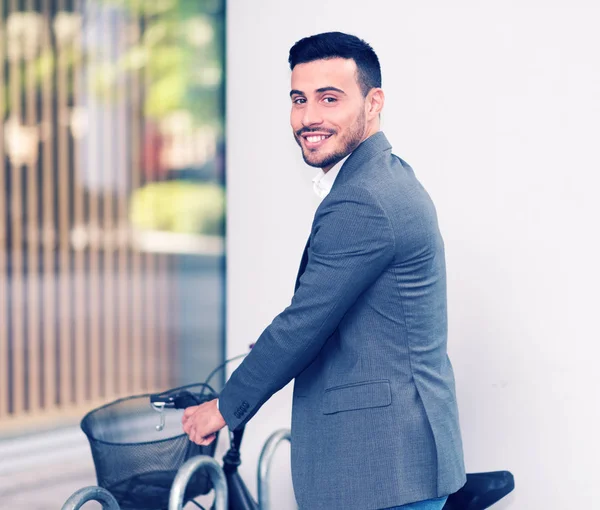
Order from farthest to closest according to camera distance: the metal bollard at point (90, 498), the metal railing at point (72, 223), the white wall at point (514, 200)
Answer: the metal railing at point (72, 223), the white wall at point (514, 200), the metal bollard at point (90, 498)

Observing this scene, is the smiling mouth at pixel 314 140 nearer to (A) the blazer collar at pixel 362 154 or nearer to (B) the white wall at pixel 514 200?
(A) the blazer collar at pixel 362 154

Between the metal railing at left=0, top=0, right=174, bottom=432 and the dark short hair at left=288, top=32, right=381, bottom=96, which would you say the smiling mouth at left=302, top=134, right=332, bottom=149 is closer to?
the dark short hair at left=288, top=32, right=381, bottom=96

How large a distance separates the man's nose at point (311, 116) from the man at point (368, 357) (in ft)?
0.46

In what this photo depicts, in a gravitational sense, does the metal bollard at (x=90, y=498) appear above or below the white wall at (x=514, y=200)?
below

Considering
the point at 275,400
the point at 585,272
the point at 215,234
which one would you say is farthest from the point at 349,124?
the point at 215,234

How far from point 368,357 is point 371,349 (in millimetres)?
19

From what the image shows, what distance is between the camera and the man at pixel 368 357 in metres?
1.61

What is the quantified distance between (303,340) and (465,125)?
135 cm

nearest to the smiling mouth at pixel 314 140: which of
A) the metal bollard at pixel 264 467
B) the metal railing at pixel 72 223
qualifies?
the metal bollard at pixel 264 467

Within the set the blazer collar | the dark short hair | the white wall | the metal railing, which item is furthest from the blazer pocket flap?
the metal railing

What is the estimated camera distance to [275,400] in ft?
11.6

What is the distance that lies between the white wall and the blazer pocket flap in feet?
3.38

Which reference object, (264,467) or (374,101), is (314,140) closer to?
(374,101)

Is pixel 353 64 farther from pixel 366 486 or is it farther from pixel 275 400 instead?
pixel 275 400
